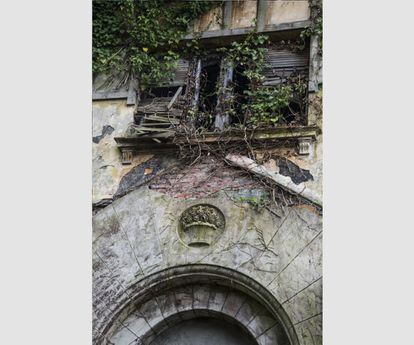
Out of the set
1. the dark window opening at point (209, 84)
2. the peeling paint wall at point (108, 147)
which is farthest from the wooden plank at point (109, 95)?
the dark window opening at point (209, 84)

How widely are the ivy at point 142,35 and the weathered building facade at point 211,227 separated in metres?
0.84

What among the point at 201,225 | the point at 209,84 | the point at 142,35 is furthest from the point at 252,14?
the point at 201,225

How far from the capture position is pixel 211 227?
6512 millimetres

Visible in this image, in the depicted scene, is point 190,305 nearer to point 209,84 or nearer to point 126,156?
point 126,156

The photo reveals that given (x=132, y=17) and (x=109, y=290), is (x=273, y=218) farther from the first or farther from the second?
(x=132, y=17)

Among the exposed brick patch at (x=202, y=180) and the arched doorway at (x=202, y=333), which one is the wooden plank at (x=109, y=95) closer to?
the exposed brick patch at (x=202, y=180)

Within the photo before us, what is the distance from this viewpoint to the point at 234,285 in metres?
6.31

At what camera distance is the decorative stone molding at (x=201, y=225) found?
21.3 feet

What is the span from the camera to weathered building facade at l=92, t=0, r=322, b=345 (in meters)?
6.15

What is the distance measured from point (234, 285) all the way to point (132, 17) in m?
3.95

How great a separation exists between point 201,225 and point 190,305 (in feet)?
2.78

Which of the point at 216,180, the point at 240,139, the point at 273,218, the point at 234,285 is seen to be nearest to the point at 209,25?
the point at 240,139

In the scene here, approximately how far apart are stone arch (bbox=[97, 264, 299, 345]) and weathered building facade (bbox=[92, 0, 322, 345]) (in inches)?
0.4

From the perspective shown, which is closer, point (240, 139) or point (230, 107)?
point (240, 139)
